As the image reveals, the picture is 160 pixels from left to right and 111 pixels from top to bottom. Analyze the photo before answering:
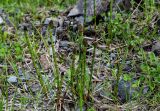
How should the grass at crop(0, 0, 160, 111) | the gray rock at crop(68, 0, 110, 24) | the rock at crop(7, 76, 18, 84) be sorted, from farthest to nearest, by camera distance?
1. the gray rock at crop(68, 0, 110, 24)
2. the rock at crop(7, 76, 18, 84)
3. the grass at crop(0, 0, 160, 111)

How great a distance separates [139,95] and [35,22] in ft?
4.57

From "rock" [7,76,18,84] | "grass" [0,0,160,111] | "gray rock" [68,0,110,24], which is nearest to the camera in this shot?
"grass" [0,0,160,111]

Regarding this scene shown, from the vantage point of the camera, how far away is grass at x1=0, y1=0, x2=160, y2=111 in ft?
7.11

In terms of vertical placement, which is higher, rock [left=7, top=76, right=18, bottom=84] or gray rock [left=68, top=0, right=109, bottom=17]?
gray rock [left=68, top=0, right=109, bottom=17]

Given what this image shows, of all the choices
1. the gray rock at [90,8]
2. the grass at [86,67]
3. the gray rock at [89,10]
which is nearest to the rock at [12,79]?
the grass at [86,67]

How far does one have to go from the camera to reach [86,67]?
8.04 feet

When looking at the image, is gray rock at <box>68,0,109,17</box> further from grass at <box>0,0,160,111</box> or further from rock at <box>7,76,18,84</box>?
rock at <box>7,76,18,84</box>

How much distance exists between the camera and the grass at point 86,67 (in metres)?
2.17

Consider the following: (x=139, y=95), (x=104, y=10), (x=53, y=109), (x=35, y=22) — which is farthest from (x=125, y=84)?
(x=35, y=22)

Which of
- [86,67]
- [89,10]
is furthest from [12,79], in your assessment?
[89,10]

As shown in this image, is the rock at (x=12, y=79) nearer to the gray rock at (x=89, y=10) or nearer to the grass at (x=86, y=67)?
the grass at (x=86, y=67)

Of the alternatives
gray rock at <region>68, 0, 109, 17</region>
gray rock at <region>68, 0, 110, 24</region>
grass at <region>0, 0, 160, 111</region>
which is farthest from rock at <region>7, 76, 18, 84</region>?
gray rock at <region>68, 0, 109, 17</region>

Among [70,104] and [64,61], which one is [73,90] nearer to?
[70,104]

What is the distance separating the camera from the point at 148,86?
2.25 meters
